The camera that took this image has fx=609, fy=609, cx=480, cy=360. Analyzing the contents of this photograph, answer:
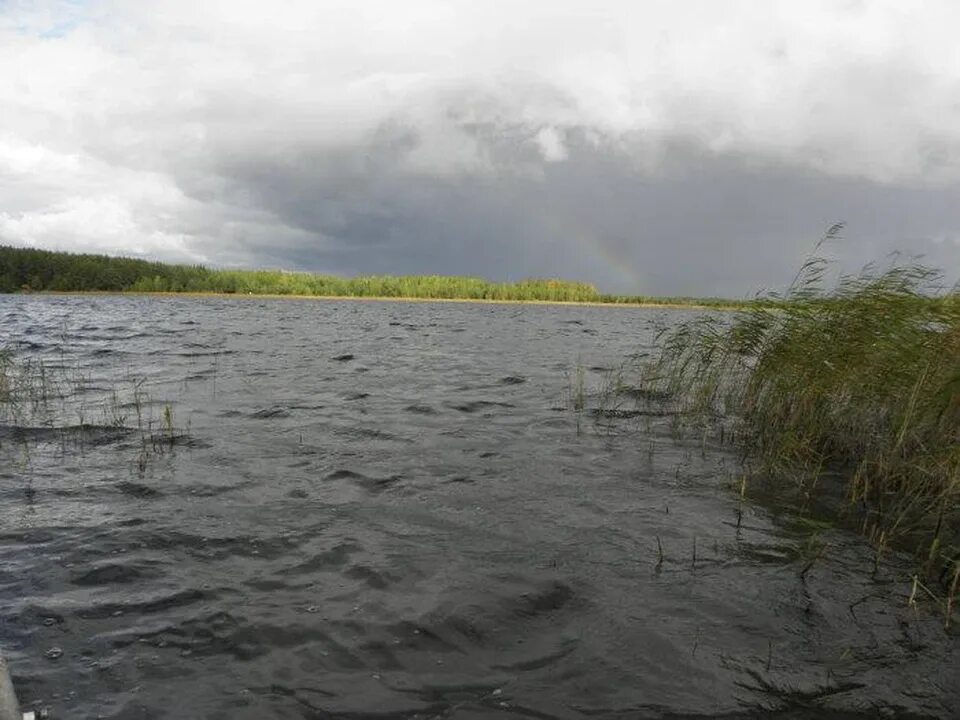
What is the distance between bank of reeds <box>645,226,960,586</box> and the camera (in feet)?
25.9

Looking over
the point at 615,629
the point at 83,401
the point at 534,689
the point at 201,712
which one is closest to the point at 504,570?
the point at 615,629

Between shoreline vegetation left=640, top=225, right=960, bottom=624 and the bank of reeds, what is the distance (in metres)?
0.02

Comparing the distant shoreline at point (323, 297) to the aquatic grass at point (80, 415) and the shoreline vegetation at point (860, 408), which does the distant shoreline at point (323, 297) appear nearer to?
the shoreline vegetation at point (860, 408)

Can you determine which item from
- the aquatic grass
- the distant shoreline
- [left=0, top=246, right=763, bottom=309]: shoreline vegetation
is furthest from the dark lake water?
[left=0, top=246, right=763, bottom=309]: shoreline vegetation

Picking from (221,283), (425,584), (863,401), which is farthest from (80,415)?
(221,283)

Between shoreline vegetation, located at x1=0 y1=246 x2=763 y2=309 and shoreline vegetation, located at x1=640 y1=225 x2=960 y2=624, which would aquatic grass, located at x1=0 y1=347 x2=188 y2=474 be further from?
shoreline vegetation, located at x1=0 y1=246 x2=763 y2=309

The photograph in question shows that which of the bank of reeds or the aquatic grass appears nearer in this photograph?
the bank of reeds

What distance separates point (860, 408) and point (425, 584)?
862cm

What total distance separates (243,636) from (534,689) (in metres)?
2.36

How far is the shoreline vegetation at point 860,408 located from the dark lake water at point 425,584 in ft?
3.10

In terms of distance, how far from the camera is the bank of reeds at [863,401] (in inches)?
311

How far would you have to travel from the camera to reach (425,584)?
19.4ft

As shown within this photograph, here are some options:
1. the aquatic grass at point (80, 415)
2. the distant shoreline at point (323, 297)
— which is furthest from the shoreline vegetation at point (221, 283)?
the aquatic grass at point (80, 415)

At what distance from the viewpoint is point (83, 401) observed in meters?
14.0
